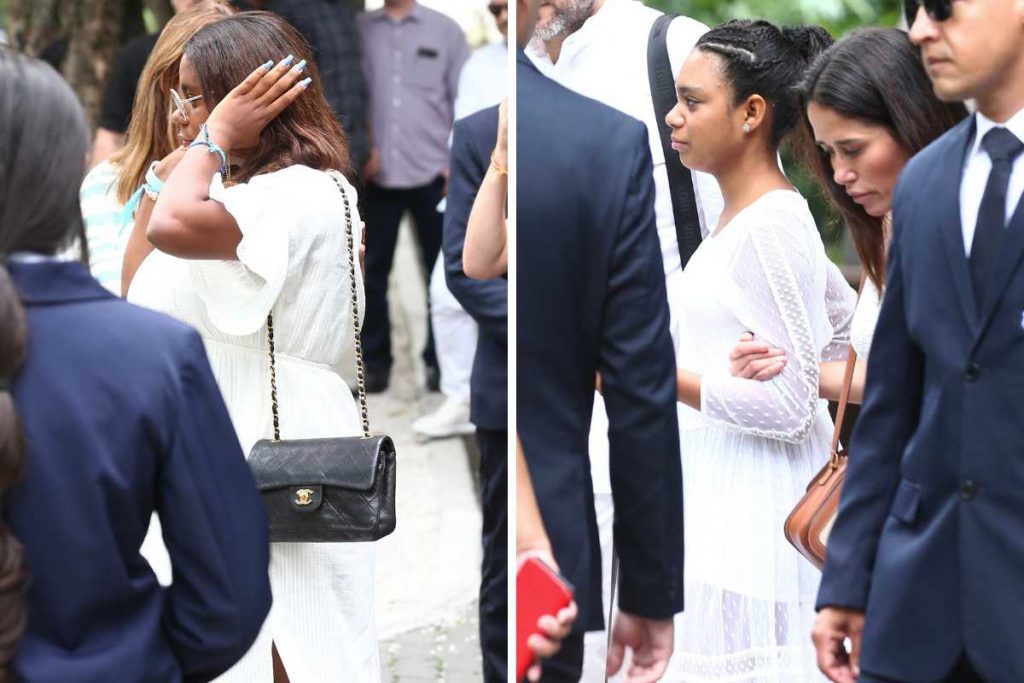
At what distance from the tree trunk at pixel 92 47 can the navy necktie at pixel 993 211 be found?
19.1 feet

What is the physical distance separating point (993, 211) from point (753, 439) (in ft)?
A: 1.86

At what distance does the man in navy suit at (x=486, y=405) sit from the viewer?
318cm

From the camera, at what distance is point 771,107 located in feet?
8.61

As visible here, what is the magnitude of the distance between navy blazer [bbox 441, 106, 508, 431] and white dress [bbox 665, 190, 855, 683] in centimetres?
43

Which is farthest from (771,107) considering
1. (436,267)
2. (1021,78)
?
(436,267)

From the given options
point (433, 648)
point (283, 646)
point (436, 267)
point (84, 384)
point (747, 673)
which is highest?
point (84, 384)

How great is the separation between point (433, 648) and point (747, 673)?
291 centimetres

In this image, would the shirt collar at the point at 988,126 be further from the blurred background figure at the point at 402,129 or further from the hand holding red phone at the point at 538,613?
the blurred background figure at the point at 402,129

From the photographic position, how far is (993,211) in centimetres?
233

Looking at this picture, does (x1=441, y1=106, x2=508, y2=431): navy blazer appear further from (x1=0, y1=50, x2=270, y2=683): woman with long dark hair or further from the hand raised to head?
(x1=0, y1=50, x2=270, y2=683): woman with long dark hair

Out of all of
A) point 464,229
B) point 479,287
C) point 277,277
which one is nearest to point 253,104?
point 277,277

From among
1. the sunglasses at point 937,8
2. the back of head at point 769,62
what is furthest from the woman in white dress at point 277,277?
the sunglasses at point 937,8

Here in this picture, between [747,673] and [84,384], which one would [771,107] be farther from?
[84,384]

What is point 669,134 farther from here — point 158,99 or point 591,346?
point 158,99
